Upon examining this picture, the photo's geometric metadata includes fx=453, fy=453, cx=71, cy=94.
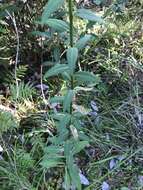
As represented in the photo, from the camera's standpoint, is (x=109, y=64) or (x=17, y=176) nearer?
(x=17, y=176)

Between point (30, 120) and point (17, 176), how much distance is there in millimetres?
316

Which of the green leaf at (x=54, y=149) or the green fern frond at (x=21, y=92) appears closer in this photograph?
the green leaf at (x=54, y=149)

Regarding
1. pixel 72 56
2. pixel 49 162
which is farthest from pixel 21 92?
pixel 72 56

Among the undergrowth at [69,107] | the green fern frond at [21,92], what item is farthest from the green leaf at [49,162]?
the green fern frond at [21,92]

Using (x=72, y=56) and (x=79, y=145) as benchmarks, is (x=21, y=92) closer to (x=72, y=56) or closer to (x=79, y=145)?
(x=79, y=145)

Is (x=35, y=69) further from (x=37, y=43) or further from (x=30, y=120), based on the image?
(x=30, y=120)

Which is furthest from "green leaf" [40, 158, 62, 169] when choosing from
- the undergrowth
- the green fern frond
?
the green fern frond

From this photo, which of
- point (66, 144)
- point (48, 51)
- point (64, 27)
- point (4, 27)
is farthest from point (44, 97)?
point (64, 27)

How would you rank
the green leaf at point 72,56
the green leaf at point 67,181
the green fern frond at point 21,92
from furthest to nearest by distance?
the green fern frond at point 21,92 < the green leaf at point 67,181 < the green leaf at point 72,56

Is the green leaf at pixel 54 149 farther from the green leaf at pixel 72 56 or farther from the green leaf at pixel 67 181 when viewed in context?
the green leaf at pixel 72 56

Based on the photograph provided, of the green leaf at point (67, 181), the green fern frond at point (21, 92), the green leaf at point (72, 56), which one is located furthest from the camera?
the green fern frond at point (21, 92)

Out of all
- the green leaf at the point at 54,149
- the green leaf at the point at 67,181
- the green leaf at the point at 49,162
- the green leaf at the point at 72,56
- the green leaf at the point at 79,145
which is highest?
the green leaf at the point at 72,56

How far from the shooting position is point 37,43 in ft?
7.01

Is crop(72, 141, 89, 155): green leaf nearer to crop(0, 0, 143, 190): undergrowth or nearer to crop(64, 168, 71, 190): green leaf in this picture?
crop(0, 0, 143, 190): undergrowth
